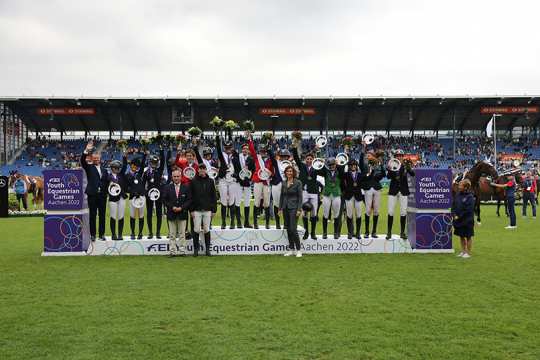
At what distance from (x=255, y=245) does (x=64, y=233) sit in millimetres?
4220

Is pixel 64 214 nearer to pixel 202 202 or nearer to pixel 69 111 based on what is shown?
pixel 202 202

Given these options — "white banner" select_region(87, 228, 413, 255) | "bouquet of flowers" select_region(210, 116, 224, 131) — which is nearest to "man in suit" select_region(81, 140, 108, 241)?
"white banner" select_region(87, 228, 413, 255)

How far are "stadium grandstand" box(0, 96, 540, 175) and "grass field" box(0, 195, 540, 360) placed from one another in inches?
1500

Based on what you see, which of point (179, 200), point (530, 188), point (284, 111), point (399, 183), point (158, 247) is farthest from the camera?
point (284, 111)

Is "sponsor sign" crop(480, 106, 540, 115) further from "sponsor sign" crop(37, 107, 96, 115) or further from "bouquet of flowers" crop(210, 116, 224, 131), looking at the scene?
"bouquet of flowers" crop(210, 116, 224, 131)

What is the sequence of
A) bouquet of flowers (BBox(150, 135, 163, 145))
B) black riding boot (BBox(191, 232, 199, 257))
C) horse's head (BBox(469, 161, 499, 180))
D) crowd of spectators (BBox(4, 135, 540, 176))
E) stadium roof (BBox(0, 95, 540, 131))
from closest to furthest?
black riding boot (BBox(191, 232, 199, 257)), bouquet of flowers (BBox(150, 135, 163, 145)), horse's head (BBox(469, 161, 499, 180)), stadium roof (BBox(0, 95, 540, 131)), crowd of spectators (BBox(4, 135, 540, 176))

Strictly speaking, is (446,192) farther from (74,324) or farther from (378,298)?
(74,324)

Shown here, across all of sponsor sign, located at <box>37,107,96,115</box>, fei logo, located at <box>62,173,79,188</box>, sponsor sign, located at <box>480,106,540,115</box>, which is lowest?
fei logo, located at <box>62,173,79,188</box>

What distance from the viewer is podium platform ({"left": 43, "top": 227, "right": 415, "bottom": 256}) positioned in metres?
11.1

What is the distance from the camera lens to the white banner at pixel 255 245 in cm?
1115

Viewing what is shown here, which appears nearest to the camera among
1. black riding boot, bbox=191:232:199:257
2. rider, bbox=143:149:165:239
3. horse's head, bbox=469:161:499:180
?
black riding boot, bbox=191:232:199:257

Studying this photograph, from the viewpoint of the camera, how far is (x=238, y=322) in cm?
587

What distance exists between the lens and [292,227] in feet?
35.0

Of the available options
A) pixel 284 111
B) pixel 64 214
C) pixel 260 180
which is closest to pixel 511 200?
pixel 260 180
